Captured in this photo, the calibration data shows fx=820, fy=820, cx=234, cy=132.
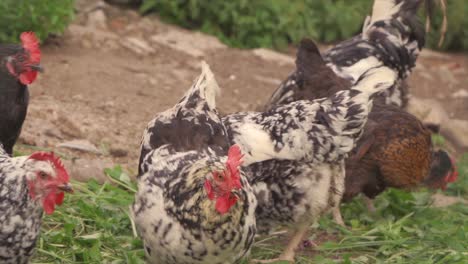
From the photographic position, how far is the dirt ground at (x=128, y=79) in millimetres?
6121

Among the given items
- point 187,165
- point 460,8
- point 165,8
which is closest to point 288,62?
point 165,8

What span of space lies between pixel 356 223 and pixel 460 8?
491cm

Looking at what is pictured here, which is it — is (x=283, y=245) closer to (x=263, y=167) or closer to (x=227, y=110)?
(x=263, y=167)

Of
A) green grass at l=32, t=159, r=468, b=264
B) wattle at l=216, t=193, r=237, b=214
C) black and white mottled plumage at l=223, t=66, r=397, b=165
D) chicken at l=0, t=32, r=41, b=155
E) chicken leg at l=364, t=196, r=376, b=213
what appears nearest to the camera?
wattle at l=216, t=193, r=237, b=214

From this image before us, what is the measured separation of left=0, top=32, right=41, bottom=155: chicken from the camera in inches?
192

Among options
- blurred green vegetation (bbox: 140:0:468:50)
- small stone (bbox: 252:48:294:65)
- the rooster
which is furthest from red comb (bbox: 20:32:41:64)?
small stone (bbox: 252:48:294:65)

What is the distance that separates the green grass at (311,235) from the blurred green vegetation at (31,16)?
1.93 meters

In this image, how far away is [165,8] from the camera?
8.62 m

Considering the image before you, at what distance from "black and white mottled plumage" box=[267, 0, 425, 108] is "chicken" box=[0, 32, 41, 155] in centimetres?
191

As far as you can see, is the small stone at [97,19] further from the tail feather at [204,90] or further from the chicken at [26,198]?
the chicken at [26,198]

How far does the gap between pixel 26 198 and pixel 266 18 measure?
5.32m

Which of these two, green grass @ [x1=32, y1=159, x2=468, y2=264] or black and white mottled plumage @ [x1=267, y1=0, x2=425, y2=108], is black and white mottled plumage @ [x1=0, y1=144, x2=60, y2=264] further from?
black and white mottled plumage @ [x1=267, y1=0, x2=425, y2=108]

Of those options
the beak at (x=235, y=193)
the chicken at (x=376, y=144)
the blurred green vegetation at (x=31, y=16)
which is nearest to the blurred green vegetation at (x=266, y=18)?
the blurred green vegetation at (x=31, y=16)

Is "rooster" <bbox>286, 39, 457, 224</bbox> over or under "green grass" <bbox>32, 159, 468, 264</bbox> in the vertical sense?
over
